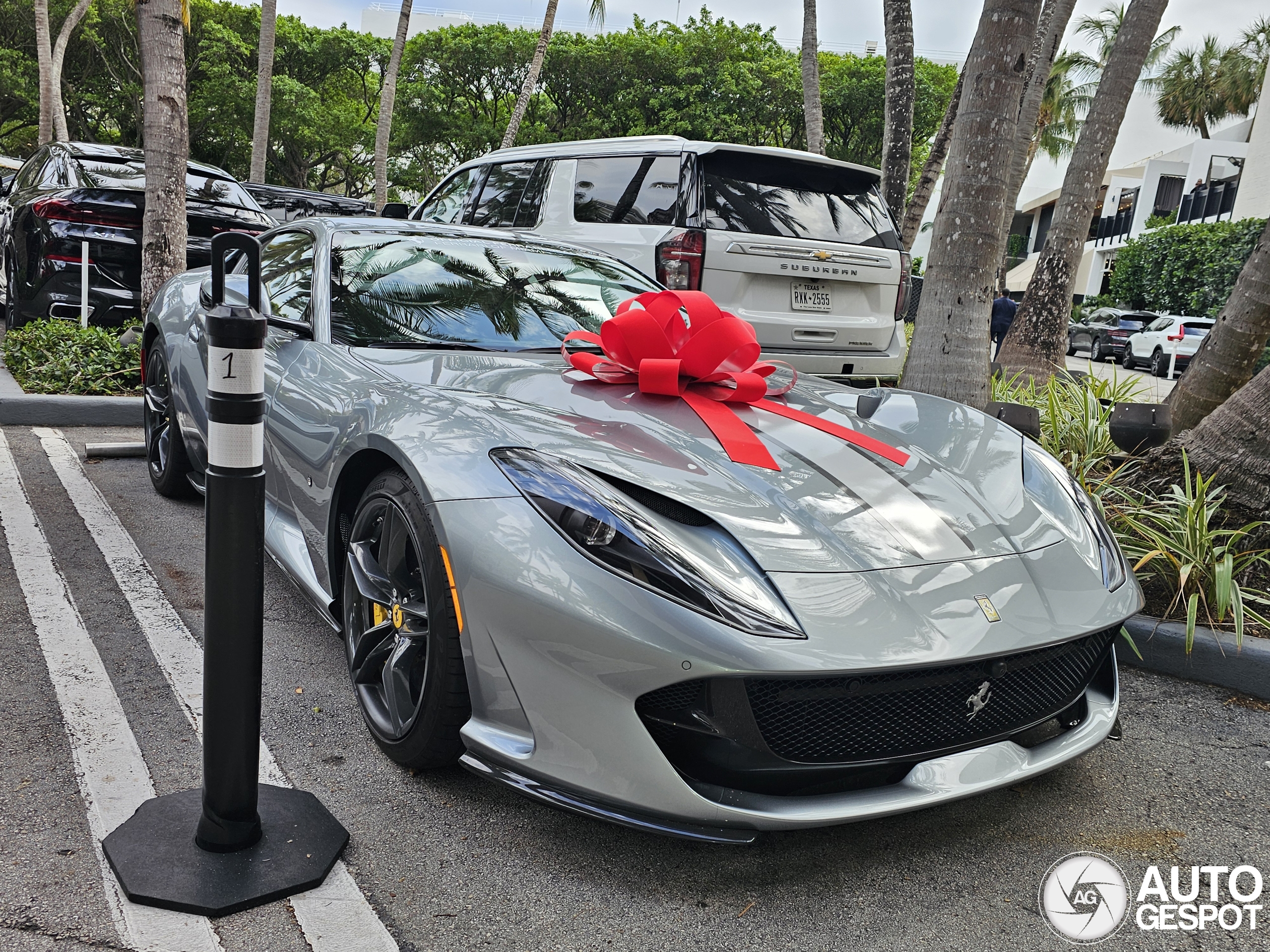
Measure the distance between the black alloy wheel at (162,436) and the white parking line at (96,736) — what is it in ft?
2.19

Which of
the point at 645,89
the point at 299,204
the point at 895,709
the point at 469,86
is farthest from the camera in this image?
the point at 469,86

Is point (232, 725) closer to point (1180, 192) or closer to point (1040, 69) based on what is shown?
point (1040, 69)

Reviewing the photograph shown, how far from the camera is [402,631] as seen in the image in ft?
7.79

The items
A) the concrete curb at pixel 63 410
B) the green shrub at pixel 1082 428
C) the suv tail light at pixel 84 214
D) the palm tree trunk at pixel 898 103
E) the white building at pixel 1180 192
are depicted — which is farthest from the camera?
the white building at pixel 1180 192

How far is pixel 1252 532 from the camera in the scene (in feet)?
12.4

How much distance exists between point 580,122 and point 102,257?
24022 millimetres

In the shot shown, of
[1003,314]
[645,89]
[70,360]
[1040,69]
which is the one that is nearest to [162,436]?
[70,360]

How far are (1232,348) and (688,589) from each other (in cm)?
412

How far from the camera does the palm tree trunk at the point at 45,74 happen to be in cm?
1833

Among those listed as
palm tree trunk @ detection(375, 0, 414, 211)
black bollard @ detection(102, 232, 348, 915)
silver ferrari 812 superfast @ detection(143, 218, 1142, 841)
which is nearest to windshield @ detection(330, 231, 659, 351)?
silver ferrari 812 superfast @ detection(143, 218, 1142, 841)

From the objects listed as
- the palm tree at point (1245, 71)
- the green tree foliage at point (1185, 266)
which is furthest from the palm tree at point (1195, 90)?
the green tree foliage at point (1185, 266)

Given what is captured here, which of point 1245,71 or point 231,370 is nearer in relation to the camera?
point 231,370

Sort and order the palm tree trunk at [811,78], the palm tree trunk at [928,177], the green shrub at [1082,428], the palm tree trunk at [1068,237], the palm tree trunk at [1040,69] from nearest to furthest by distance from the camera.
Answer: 1. the green shrub at [1082,428]
2. the palm tree trunk at [1068,237]
3. the palm tree trunk at [1040,69]
4. the palm tree trunk at [928,177]
5. the palm tree trunk at [811,78]

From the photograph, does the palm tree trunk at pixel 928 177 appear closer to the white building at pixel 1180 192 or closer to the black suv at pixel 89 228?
the black suv at pixel 89 228
